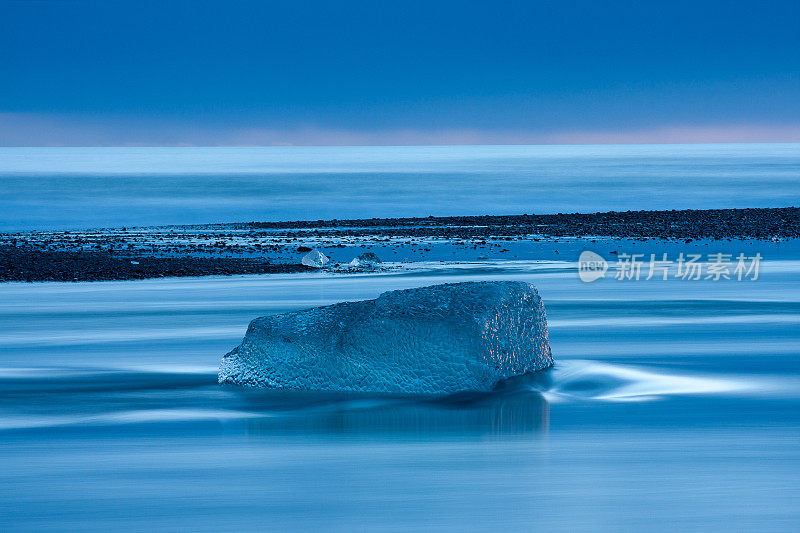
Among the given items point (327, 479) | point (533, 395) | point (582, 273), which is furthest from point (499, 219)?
point (327, 479)

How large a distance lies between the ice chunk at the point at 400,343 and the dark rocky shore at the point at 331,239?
13.5 m

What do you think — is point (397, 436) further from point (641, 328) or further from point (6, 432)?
point (641, 328)

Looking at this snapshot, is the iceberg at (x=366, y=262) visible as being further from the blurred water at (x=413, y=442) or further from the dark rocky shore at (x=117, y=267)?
the blurred water at (x=413, y=442)

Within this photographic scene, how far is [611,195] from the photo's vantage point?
241 feet

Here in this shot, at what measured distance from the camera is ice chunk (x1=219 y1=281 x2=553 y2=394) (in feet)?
34.8

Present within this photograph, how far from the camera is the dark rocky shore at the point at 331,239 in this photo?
86.6 feet

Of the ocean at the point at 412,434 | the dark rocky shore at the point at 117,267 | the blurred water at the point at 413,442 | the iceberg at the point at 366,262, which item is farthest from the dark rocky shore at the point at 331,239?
the blurred water at the point at 413,442

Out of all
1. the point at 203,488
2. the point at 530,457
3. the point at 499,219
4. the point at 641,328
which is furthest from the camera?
the point at 499,219

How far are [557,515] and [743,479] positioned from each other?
151 centimetres

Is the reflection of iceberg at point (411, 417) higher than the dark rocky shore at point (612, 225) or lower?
lower

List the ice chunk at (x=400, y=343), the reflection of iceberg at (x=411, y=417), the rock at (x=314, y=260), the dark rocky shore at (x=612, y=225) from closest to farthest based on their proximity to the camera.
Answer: the reflection of iceberg at (x=411, y=417) < the ice chunk at (x=400, y=343) < the rock at (x=314, y=260) < the dark rocky shore at (x=612, y=225)

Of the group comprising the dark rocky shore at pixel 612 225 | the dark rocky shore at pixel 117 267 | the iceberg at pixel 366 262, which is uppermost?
the dark rocky shore at pixel 612 225

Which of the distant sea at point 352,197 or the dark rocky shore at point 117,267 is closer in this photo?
the dark rocky shore at point 117,267

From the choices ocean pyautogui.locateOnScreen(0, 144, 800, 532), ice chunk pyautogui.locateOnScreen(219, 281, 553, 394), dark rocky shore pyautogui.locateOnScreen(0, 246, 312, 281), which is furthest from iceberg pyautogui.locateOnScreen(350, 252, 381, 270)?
ice chunk pyautogui.locateOnScreen(219, 281, 553, 394)
